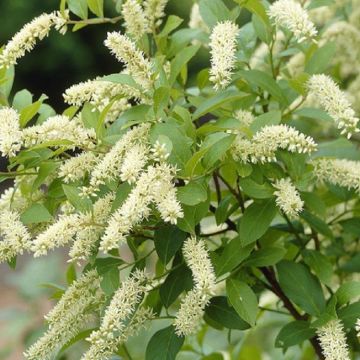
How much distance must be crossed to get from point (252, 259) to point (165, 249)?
172mm

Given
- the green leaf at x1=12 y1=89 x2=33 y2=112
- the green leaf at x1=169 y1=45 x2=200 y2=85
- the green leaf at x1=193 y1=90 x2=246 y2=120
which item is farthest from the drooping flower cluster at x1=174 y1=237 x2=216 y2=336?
the green leaf at x1=12 y1=89 x2=33 y2=112

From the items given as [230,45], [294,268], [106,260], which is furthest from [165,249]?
[230,45]

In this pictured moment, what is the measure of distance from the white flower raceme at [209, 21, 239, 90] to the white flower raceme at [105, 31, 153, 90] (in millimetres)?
106

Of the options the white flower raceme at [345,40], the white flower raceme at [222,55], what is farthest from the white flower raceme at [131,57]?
the white flower raceme at [345,40]

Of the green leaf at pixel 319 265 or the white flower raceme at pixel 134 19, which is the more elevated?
the white flower raceme at pixel 134 19

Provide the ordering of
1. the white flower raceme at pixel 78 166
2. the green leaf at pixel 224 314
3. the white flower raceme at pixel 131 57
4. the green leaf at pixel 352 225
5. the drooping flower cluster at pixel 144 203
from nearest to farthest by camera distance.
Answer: the drooping flower cluster at pixel 144 203 < the white flower raceme at pixel 131 57 < the white flower raceme at pixel 78 166 < the green leaf at pixel 224 314 < the green leaf at pixel 352 225

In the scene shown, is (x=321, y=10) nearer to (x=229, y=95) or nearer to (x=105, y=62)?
(x=229, y=95)

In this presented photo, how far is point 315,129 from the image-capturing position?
2.34 metres

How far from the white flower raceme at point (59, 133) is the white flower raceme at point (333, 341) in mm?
503

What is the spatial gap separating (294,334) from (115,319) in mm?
407

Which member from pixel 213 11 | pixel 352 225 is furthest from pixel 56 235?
pixel 352 225

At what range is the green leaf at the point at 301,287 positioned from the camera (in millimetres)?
1474

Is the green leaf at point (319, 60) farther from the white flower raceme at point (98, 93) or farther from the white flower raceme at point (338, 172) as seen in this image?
the white flower raceme at point (98, 93)

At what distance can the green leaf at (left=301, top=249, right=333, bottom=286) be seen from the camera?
60.7 inches
